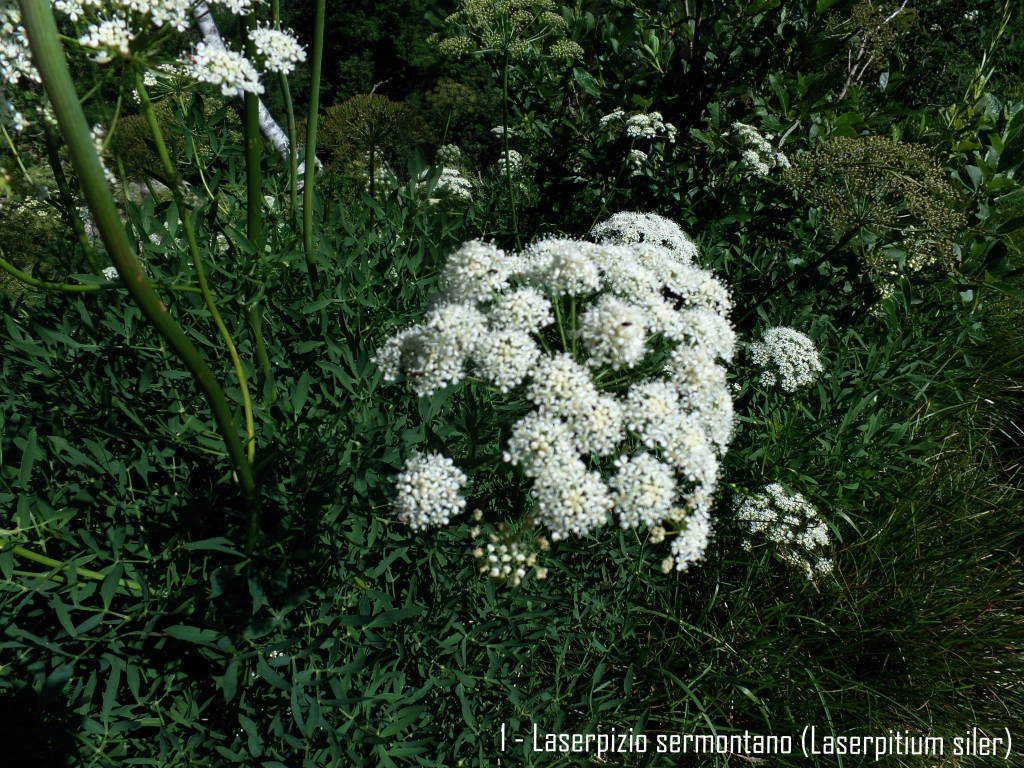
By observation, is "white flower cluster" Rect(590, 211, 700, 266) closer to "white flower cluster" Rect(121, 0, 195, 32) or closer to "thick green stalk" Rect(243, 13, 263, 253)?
"thick green stalk" Rect(243, 13, 263, 253)

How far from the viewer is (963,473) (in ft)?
15.3

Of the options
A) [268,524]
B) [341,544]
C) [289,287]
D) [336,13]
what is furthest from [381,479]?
[336,13]

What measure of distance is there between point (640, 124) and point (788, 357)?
2.01m

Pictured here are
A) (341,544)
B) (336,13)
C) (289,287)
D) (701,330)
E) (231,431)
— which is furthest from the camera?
(336,13)

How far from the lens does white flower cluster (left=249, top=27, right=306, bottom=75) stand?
2.19 metres

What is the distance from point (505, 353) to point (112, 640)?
1.84 metres

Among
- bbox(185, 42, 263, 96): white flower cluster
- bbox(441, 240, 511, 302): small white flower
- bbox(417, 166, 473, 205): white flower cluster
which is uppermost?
bbox(417, 166, 473, 205): white flower cluster

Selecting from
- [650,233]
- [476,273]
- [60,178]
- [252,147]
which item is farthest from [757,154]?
[60,178]

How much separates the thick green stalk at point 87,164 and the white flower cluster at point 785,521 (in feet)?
9.28

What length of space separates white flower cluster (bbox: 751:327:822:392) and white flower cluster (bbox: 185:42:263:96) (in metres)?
2.74

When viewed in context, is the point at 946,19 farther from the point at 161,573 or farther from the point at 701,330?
the point at 161,573

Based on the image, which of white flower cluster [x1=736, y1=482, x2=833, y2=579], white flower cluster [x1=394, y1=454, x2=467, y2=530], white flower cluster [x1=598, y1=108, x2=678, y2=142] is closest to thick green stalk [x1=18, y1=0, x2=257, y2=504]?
white flower cluster [x1=394, y1=454, x2=467, y2=530]

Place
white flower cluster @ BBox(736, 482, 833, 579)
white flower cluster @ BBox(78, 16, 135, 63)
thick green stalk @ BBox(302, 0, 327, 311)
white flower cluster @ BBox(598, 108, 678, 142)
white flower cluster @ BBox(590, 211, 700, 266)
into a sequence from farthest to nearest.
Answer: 1. white flower cluster @ BBox(598, 108, 678, 142)
2. white flower cluster @ BBox(736, 482, 833, 579)
3. white flower cluster @ BBox(590, 211, 700, 266)
4. thick green stalk @ BBox(302, 0, 327, 311)
5. white flower cluster @ BBox(78, 16, 135, 63)

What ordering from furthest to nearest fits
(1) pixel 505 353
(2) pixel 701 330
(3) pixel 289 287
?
1. (3) pixel 289 287
2. (2) pixel 701 330
3. (1) pixel 505 353
